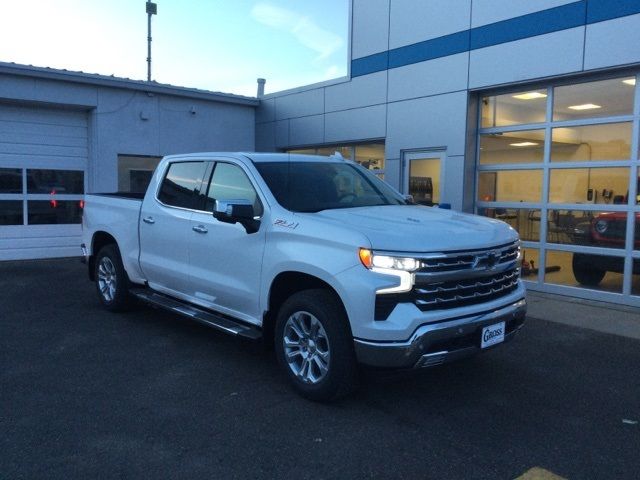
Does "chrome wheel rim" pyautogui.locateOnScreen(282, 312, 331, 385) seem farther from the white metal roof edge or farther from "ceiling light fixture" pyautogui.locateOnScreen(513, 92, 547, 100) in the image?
the white metal roof edge

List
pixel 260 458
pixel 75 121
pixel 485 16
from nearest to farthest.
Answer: pixel 260 458, pixel 485 16, pixel 75 121

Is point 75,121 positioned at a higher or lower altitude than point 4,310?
higher

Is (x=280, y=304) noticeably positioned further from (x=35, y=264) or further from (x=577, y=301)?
(x=35, y=264)

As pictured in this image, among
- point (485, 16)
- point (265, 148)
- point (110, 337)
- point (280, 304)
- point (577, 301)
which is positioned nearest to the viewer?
point (280, 304)

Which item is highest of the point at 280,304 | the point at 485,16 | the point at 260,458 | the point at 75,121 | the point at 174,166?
the point at 485,16

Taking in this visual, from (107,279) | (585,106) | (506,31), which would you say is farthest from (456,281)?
(506,31)

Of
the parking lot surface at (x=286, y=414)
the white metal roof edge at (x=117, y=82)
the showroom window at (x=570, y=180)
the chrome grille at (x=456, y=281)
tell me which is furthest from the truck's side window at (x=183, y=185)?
the white metal roof edge at (x=117, y=82)

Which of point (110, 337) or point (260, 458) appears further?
point (110, 337)

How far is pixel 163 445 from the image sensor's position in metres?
3.70

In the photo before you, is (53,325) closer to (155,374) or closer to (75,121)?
(155,374)

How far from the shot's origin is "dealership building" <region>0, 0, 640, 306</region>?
815 cm

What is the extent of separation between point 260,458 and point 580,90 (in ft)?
24.1

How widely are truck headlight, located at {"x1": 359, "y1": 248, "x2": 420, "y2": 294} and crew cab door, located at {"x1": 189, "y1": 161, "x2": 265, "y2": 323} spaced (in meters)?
1.17

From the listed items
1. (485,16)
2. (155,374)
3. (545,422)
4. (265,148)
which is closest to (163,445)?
(155,374)
